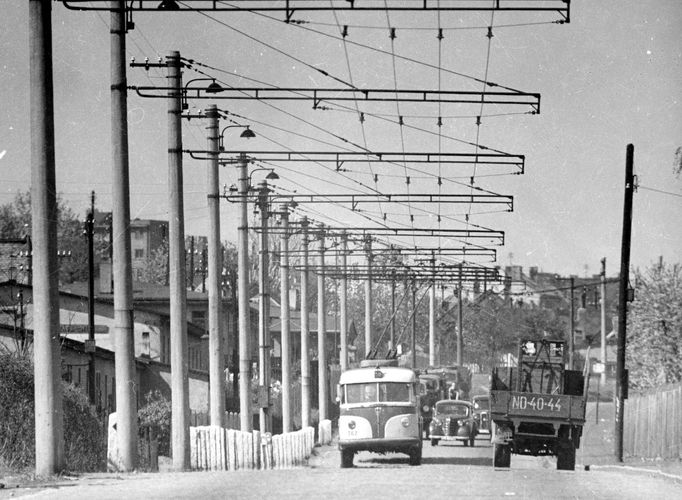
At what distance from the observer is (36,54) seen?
2117 centimetres

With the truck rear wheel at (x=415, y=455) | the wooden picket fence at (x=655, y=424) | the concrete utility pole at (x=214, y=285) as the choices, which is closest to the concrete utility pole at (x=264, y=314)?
the concrete utility pole at (x=214, y=285)

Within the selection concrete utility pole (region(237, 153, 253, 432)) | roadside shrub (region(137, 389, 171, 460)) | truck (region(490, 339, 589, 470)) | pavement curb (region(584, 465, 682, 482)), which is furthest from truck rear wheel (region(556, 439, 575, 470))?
roadside shrub (region(137, 389, 171, 460))

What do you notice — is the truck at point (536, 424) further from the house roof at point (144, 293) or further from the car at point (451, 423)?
the house roof at point (144, 293)

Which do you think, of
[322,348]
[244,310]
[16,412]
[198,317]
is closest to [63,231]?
[198,317]

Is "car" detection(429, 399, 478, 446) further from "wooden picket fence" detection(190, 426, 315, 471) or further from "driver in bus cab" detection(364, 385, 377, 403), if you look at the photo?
"driver in bus cab" detection(364, 385, 377, 403)

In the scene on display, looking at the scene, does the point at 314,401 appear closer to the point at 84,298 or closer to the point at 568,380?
the point at 84,298

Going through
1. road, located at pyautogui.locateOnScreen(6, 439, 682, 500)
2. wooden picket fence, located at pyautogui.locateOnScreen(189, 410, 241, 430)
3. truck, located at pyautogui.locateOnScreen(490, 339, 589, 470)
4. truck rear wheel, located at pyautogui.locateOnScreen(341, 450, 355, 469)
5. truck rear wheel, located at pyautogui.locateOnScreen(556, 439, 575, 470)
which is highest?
road, located at pyautogui.locateOnScreen(6, 439, 682, 500)

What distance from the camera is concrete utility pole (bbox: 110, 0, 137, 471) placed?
2578 centimetres

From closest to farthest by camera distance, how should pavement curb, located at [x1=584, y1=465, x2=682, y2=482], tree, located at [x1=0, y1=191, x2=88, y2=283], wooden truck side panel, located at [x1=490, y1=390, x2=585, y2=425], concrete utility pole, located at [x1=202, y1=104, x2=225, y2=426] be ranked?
1. pavement curb, located at [x1=584, y1=465, x2=682, y2=482]
2. wooden truck side panel, located at [x1=490, y1=390, x2=585, y2=425]
3. concrete utility pole, located at [x1=202, y1=104, x2=225, y2=426]
4. tree, located at [x1=0, y1=191, x2=88, y2=283]

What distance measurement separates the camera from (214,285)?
38469 mm

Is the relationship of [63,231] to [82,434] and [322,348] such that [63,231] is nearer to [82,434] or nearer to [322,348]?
[322,348]

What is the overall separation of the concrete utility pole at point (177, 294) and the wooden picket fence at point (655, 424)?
15535 mm

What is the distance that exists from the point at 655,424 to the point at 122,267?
22761mm

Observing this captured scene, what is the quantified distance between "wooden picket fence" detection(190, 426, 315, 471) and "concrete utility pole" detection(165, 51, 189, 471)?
1.24 metres
